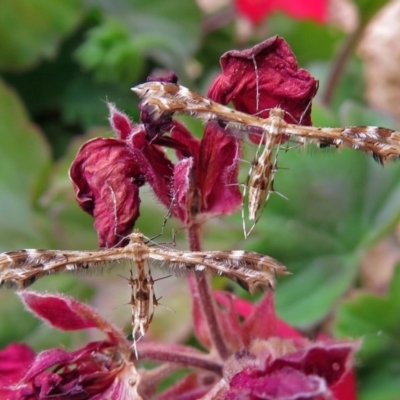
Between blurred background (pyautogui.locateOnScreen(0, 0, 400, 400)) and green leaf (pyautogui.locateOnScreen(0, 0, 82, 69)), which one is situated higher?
green leaf (pyautogui.locateOnScreen(0, 0, 82, 69))

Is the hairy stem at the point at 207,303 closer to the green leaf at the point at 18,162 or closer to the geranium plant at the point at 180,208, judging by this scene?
the geranium plant at the point at 180,208

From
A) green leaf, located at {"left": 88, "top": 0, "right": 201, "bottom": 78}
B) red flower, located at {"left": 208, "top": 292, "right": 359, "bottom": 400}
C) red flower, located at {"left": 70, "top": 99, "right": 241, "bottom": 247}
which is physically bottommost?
red flower, located at {"left": 208, "top": 292, "right": 359, "bottom": 400}

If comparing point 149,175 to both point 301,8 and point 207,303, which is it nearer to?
point 207,303

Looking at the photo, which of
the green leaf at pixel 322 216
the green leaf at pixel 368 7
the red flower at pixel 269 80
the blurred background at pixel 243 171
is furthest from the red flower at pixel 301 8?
the red flower at pixel 269 80

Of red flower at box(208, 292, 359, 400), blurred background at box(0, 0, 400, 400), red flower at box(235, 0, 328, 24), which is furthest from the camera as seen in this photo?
red flower at box(235, 0, 328, 24)

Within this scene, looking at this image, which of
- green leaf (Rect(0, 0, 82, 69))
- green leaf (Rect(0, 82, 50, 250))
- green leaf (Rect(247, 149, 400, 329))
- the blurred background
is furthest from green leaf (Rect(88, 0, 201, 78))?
green leaf (Rect(247, 149, 400, 329))

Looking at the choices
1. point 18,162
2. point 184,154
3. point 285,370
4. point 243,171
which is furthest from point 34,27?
point 285,370

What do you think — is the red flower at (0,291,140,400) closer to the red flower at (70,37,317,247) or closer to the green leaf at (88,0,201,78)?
the red flower at (70,37,317,247)
